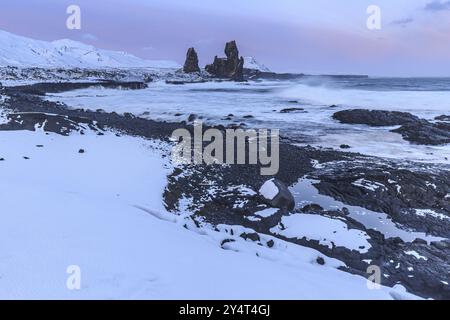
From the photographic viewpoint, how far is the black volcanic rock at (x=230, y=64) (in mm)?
97562

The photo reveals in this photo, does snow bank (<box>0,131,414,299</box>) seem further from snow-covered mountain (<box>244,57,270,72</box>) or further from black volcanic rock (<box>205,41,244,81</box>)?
snow-covered mountain (<box>244,57,270,72</box>)

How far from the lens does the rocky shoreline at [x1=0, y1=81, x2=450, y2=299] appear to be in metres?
7.10

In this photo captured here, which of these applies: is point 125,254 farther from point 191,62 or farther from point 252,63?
point 252,63

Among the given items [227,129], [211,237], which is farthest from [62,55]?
[211,237]

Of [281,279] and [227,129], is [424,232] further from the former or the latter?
[227,129]

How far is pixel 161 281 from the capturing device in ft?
15.1

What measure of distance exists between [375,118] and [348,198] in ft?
52.5

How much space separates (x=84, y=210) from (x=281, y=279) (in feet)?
11.9

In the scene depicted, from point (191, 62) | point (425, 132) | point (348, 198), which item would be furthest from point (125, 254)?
point (191, 62)

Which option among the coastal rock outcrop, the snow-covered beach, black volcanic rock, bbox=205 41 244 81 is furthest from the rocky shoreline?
black volcanic rock, bbox=205 41 244 81

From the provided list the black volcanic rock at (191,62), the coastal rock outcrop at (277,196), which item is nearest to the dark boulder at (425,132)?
the coastal rock outcrop at (277,196)

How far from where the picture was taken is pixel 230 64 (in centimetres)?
9900
